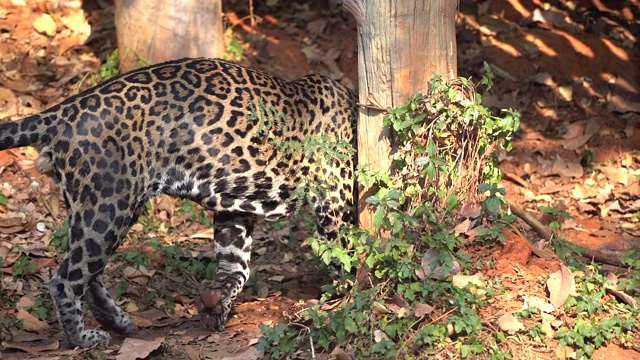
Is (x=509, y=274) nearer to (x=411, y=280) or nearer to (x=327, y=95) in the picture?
(x=411, y=280)

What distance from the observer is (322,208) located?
286 inches

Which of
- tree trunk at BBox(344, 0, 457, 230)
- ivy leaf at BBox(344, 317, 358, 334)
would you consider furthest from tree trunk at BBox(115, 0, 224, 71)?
ivy leaf at BBox(344, 317, 358, 334)

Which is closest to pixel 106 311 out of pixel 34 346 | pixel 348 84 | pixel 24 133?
pixel 34 346

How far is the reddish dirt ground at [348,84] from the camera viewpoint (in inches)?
320

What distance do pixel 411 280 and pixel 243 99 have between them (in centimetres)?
189

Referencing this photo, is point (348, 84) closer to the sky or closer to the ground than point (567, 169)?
closer to the sky

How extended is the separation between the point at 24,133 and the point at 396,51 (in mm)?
2505

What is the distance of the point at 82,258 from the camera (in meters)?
6.55

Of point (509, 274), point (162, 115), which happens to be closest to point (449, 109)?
point (509, 274)

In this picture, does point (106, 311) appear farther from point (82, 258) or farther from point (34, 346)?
point (82, 258)

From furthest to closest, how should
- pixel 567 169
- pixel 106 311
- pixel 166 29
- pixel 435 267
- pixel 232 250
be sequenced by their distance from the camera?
pixel 567 169 < pixel 166 29 < pixel 232 250 < pixel 106 311 < pixel 435 267

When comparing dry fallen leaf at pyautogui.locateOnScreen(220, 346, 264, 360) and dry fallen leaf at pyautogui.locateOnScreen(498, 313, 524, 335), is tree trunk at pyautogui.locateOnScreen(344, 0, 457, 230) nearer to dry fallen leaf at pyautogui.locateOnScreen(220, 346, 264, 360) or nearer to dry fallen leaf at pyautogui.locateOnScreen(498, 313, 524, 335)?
dry fallen leaf at pyautogui.locateOnScreen(498, 313, 524, 335)

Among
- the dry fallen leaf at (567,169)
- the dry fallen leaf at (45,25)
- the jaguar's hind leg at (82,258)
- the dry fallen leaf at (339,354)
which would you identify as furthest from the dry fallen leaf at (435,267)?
the dry fallen leaf at (45,25)

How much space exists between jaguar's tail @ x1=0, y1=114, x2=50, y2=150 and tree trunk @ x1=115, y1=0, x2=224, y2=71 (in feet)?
9.81
